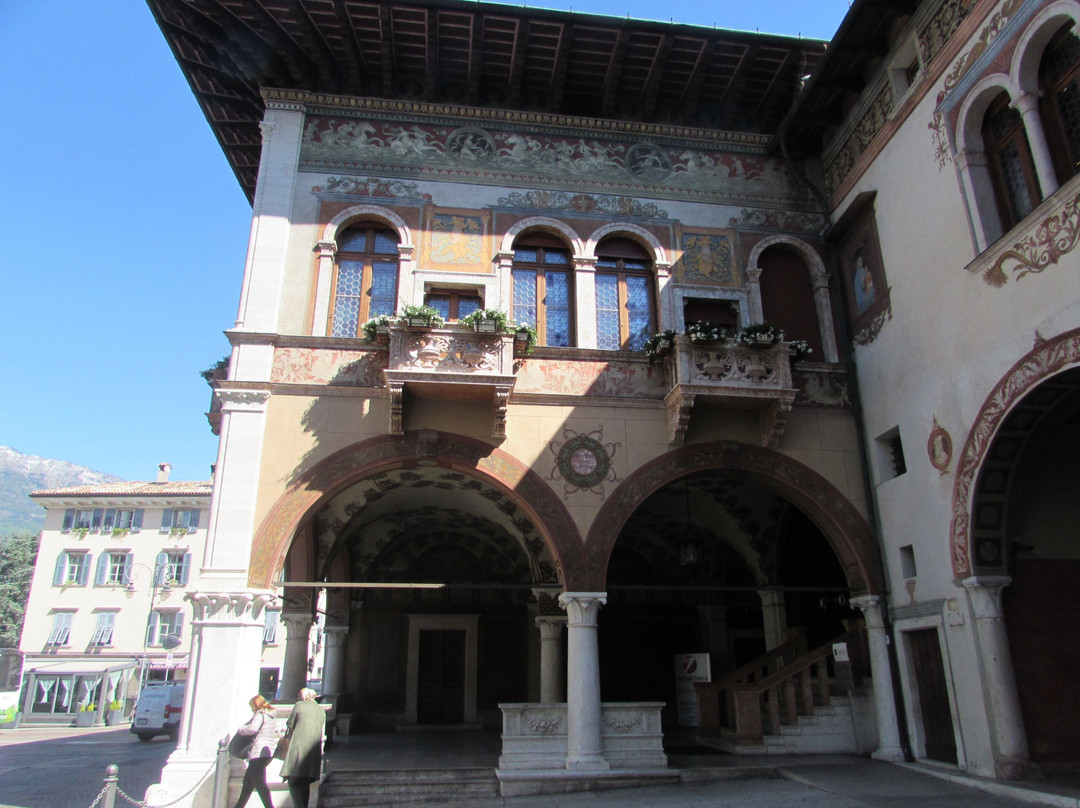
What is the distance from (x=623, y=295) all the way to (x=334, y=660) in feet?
32.8

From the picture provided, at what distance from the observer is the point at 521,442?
12.2m

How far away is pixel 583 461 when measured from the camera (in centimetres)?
1223

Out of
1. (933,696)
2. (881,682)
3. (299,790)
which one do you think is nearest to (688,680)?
Answer: (881,682)

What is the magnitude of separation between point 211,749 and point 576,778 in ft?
15.6

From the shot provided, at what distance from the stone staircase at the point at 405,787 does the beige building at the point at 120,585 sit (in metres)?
28.9

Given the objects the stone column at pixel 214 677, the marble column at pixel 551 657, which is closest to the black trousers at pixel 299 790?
the stone column at pixel 214 677

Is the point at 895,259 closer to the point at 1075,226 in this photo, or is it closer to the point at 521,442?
the point at 1075,226

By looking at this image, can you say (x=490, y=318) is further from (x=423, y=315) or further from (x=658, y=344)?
(x=658, y=344)

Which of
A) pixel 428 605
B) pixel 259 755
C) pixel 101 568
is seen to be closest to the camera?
pixel 259 755

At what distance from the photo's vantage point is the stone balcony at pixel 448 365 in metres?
11.4

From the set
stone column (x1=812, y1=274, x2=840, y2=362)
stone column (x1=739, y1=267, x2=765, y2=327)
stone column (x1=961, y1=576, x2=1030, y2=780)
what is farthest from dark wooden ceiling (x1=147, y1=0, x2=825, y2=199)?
stone column (x1=961, y1=576, x2=1030, y2=780)

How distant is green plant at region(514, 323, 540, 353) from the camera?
11953 millimetres

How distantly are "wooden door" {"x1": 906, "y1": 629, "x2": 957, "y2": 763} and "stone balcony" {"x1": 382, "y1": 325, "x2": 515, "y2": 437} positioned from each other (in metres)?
6.78

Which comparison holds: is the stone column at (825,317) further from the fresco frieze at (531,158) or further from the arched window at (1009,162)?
the arched window at (1009,162)
